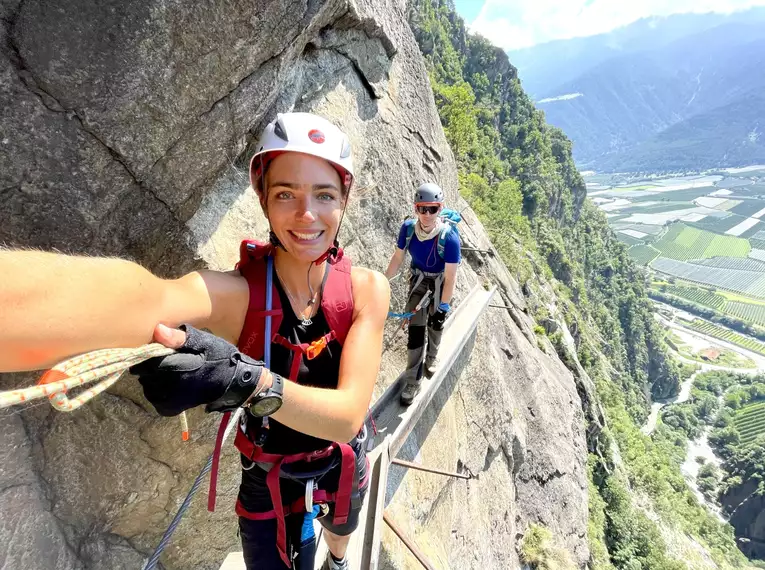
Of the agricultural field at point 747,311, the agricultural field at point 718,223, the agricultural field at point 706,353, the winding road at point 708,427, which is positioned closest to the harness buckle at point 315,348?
the winding road at point 708,427

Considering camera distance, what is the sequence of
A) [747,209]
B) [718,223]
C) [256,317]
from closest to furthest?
[256,317] < [718,223] < [747,209]

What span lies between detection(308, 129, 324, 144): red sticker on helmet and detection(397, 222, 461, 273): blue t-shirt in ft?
10.1

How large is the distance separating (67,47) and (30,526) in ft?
10.5

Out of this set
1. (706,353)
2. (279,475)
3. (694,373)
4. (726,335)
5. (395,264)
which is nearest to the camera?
(279,475)

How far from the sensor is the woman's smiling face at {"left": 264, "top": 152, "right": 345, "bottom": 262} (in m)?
2.17

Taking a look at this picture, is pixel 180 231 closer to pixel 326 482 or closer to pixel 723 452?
pixel 326 482

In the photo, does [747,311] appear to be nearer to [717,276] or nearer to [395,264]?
[717,276]

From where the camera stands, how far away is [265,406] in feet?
5.89

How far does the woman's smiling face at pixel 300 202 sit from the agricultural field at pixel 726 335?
152401 millimetres

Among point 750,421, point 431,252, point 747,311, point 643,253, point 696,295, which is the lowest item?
point 750,421

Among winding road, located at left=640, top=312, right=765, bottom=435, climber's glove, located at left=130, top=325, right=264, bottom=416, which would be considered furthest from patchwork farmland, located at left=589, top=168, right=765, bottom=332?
climber's glove, located at left=130, top=325, right=264, bottom=416

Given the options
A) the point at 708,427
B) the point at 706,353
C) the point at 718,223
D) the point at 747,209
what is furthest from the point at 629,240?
the point at 708,427

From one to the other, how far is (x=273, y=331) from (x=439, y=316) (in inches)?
149

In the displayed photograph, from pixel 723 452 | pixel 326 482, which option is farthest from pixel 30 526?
pixel 723 452
